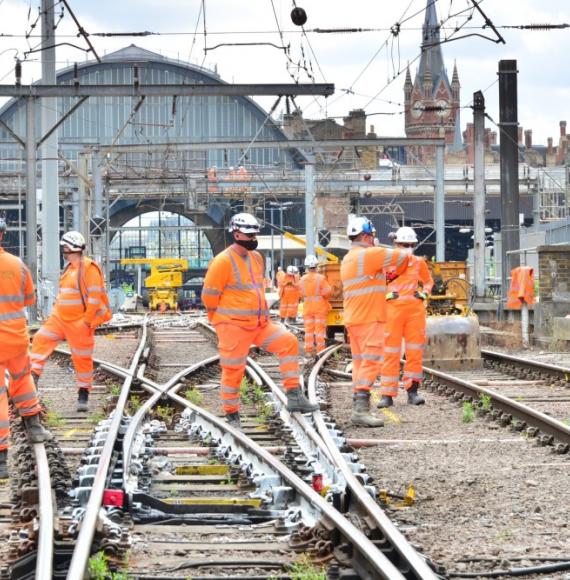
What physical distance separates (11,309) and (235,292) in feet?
6.48

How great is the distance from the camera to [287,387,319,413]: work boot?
33.0ft

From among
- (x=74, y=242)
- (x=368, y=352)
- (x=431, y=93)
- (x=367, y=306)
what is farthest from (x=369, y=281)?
(x=431, y=93)

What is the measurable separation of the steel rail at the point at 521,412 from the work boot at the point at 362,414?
116 cm

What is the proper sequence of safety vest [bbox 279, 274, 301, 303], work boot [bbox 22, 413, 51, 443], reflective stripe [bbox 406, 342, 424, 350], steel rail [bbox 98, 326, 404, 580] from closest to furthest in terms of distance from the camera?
steel rail [bbox 98, 326, 404, 580] → work boot [bbox 22, 413, 51, 443] → reflective stripe [bbox 406, 342, 424, 350] → safety vest [bbox 279, 274, 301, 303]

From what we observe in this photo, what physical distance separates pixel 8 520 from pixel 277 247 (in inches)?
2731

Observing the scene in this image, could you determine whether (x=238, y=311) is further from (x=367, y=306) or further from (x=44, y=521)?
(x=44, y=521)

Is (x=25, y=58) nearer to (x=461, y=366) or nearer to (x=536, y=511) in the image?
(x=461, y=366)

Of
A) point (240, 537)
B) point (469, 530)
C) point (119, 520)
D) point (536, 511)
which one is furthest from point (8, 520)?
point (536, 511)

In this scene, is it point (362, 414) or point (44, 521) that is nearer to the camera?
point (44, 521)

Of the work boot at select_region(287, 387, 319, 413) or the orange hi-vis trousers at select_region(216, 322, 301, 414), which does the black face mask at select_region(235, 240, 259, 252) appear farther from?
the work boot at select_region(287, 387, 319, 413)

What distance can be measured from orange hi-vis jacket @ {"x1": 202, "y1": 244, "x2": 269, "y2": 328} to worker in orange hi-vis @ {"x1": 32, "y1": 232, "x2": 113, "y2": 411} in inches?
89.5

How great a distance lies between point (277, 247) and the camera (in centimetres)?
7569

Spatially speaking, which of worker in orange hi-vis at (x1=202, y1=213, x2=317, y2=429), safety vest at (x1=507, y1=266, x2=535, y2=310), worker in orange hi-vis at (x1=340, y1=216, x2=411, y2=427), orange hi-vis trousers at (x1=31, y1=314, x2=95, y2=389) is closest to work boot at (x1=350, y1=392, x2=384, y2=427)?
worker in orange hi-vis at (x1=340, y1=216, x2=411, y2=427)

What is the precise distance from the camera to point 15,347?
333 inches
